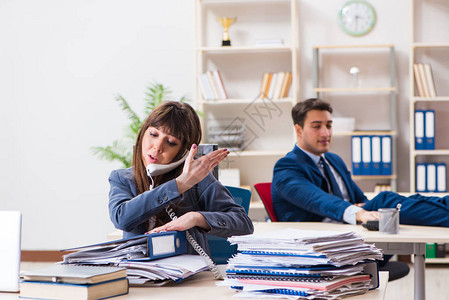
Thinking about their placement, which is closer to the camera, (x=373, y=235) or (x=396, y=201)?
(x=373, y=235)

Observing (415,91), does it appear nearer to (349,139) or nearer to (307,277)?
(349,139)

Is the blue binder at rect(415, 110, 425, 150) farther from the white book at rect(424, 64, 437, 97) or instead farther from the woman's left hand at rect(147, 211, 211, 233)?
the woman's left hand at rect(147, 211, 211, 233)

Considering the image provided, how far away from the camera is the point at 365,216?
2885mm

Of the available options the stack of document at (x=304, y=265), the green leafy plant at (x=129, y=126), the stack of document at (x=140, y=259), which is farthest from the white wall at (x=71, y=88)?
the stack of document at (x=304, y=265)

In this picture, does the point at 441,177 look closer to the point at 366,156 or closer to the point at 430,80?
the point at 366,156

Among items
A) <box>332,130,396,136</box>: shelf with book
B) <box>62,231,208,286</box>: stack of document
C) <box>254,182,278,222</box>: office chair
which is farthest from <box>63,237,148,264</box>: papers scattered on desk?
<box>332,130,396,136</box>: shelf with book

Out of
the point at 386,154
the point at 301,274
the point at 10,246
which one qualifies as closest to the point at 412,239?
the point at 301,274

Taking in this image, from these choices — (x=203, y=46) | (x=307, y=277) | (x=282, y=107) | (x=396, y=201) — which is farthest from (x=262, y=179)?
(x=307, y=277)

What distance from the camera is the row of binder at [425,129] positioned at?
5258 millimetres

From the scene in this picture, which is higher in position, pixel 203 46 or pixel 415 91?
pixel 203 46

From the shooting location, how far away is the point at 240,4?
18.5 ft

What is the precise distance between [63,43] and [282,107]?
2.16 metres

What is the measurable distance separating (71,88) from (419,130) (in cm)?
319

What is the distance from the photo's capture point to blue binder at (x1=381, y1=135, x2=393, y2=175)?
524cm
